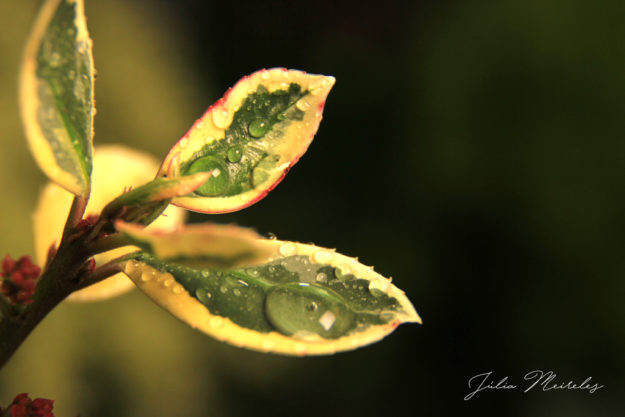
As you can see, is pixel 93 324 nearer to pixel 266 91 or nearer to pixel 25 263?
pixel 25 263

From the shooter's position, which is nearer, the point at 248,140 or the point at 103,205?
the point at 248,140

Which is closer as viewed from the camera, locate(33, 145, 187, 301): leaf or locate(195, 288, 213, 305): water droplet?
locate(195, 288, 213, 305): water droplet

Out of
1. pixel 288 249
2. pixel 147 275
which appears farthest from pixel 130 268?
pixel 288 249

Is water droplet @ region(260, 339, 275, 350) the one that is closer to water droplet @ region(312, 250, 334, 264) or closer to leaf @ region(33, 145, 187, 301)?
water droplet @ region(312, 250, 334, 264)

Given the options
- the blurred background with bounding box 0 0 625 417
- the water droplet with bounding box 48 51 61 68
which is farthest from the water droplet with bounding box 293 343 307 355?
the blurred background with bounding box 0 0 625 417
